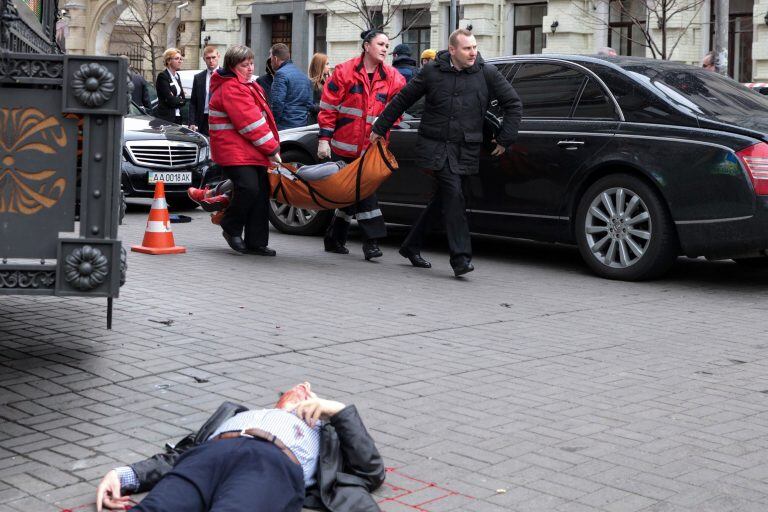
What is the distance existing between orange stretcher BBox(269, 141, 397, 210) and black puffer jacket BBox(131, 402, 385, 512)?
5906 mm

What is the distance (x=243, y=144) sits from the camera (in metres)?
10.9

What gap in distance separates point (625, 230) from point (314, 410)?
5758 millimetres

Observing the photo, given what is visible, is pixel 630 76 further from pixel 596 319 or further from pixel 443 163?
pixel 596 319

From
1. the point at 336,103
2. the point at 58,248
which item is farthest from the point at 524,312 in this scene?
the point at 58,248

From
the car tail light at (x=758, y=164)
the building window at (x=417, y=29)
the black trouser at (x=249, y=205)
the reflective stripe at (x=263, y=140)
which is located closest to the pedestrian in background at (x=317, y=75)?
the black trouser at (x=249, y=205)

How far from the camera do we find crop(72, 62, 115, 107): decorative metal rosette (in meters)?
5.16

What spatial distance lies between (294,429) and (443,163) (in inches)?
227

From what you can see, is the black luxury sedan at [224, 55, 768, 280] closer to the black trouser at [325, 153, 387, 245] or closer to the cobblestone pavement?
the cobblestone pavement

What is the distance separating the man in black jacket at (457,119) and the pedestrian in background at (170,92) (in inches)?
325

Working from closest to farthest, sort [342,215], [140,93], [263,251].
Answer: [263,251], [342,215], [140,93]

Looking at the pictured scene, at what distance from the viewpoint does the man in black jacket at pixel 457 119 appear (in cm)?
1001

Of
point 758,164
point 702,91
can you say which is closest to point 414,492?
point 758,164

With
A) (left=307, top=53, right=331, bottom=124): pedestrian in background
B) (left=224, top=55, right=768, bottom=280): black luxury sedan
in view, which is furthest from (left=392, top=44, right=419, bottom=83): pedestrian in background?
(left=224, top=55, right=768, bottom=280): black luxury sedan

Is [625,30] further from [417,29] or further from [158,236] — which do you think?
[158,236]
